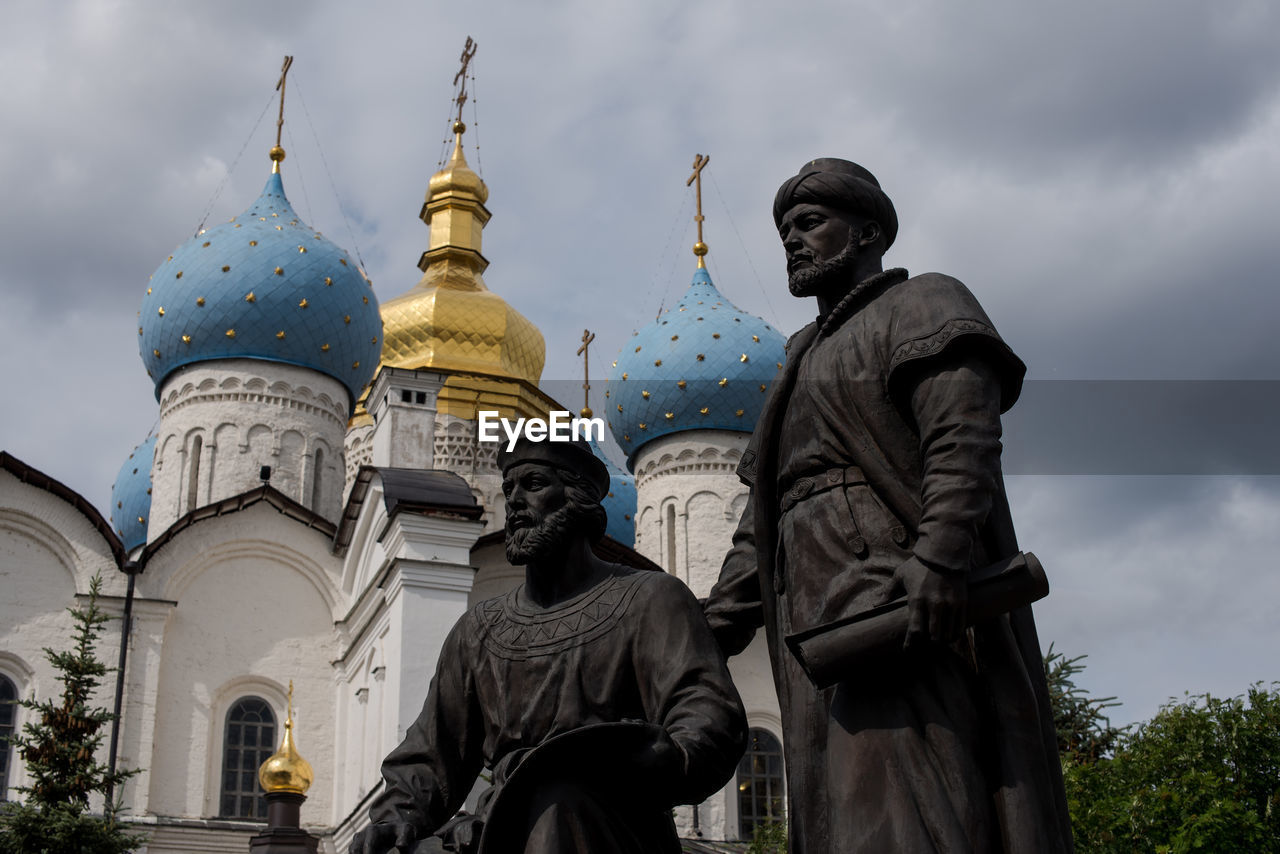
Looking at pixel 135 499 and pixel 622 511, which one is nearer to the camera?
pixel 135 499

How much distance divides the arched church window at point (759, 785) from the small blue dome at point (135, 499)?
12841mm

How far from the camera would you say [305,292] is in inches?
1035

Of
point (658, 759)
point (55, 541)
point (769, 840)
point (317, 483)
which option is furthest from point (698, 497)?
point (658, 759)

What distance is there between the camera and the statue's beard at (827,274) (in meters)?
4.08

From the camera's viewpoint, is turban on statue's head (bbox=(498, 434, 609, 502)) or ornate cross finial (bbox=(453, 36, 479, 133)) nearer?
turban on statue's head (bbox=(498, 434, 609, 502))

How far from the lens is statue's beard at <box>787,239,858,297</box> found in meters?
4.08

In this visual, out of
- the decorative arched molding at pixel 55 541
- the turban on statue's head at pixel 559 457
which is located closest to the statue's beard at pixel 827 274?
the turban on statue's head at pixel 559 457

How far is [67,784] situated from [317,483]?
10499mm

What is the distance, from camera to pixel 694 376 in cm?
2877

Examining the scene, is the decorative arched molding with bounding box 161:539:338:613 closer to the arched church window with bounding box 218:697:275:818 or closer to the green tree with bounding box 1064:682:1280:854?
the arched church window with bounding box 218:697:275:818

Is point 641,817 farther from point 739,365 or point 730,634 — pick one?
point 739,365

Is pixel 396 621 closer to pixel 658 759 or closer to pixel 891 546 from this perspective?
pixel 658 759

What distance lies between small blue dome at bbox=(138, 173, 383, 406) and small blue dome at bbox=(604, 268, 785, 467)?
207 inches

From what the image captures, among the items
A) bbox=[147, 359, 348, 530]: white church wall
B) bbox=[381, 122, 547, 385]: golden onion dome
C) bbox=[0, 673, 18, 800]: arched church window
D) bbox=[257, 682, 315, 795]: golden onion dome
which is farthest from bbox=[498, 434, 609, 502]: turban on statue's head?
bbox=[381, 122, 547, 385]: golden onion dome
